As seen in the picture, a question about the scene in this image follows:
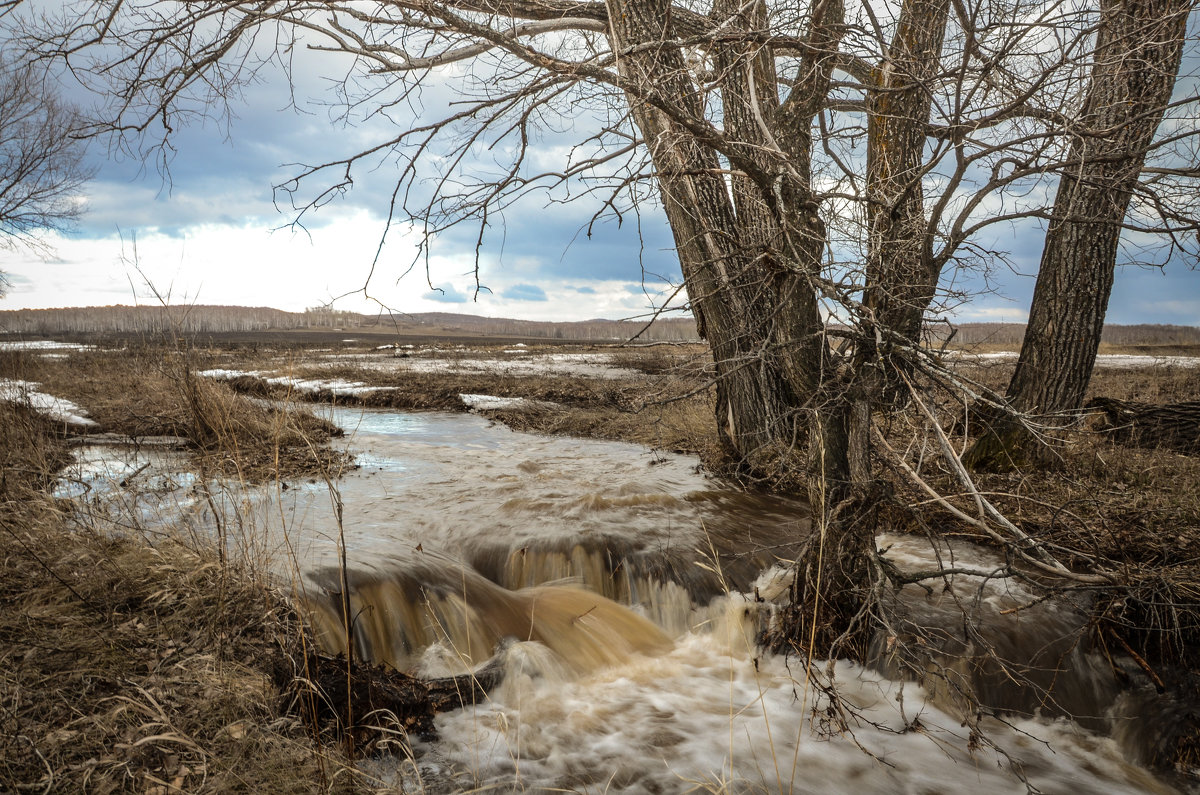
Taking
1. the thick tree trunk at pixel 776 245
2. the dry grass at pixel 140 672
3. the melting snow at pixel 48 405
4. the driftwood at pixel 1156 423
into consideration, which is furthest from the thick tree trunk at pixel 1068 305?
the melting snow at pixel 48 405

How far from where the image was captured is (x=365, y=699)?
3777 millimetres

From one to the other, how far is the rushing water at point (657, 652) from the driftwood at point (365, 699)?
15cm

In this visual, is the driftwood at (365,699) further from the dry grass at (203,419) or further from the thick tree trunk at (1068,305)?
the thick tree trunk at (1068,305)

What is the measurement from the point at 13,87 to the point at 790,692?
33243 millimetres

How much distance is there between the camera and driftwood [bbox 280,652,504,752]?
3.41m

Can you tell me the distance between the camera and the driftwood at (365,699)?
3412 mm

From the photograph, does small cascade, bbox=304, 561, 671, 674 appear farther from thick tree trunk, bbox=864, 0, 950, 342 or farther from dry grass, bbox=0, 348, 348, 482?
thick tree trunk, bbox=864, 0, 950, 342

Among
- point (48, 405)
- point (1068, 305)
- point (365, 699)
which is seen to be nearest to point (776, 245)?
point (365, 699)

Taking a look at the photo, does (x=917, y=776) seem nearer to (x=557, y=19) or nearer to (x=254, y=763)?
(x=254, y=763)

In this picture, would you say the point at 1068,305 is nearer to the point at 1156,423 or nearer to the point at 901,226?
the point at 1156,423

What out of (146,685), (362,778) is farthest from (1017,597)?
(146,685)

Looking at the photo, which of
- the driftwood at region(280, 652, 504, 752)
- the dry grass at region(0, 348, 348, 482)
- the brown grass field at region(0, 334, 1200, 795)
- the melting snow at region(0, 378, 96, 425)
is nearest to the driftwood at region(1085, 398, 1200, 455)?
the brown grass field at region(0, 334, 1200, 795)

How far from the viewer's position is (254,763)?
9.32 feet

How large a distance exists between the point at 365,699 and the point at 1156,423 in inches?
398
